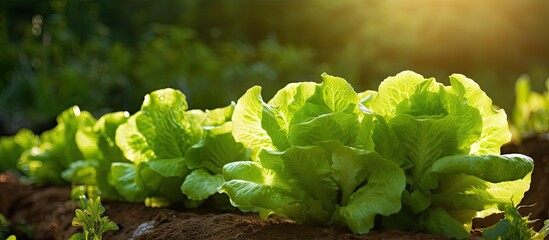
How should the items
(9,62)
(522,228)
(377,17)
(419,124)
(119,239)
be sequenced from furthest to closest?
(377,17)
(9,62)
(119,239)
(419,124)
(522,228)

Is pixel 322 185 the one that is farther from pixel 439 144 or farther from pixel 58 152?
pixel 58 152

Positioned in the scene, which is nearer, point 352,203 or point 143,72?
point 352,203

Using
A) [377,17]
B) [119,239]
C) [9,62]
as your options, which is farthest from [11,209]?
[377,17]

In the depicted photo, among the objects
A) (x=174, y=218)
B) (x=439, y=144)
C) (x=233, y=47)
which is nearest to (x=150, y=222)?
(x=174, y=218)

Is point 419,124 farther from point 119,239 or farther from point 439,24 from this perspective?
point 439,24

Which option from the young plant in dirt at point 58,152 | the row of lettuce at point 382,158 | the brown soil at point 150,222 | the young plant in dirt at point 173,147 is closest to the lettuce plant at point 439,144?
the row of lettuce at point 382,158

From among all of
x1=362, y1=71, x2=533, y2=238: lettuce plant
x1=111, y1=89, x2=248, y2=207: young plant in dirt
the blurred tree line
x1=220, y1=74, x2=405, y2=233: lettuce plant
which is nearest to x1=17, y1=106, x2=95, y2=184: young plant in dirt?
x1=111, y1=89, x2=248, y2=207: young plant in dirt
